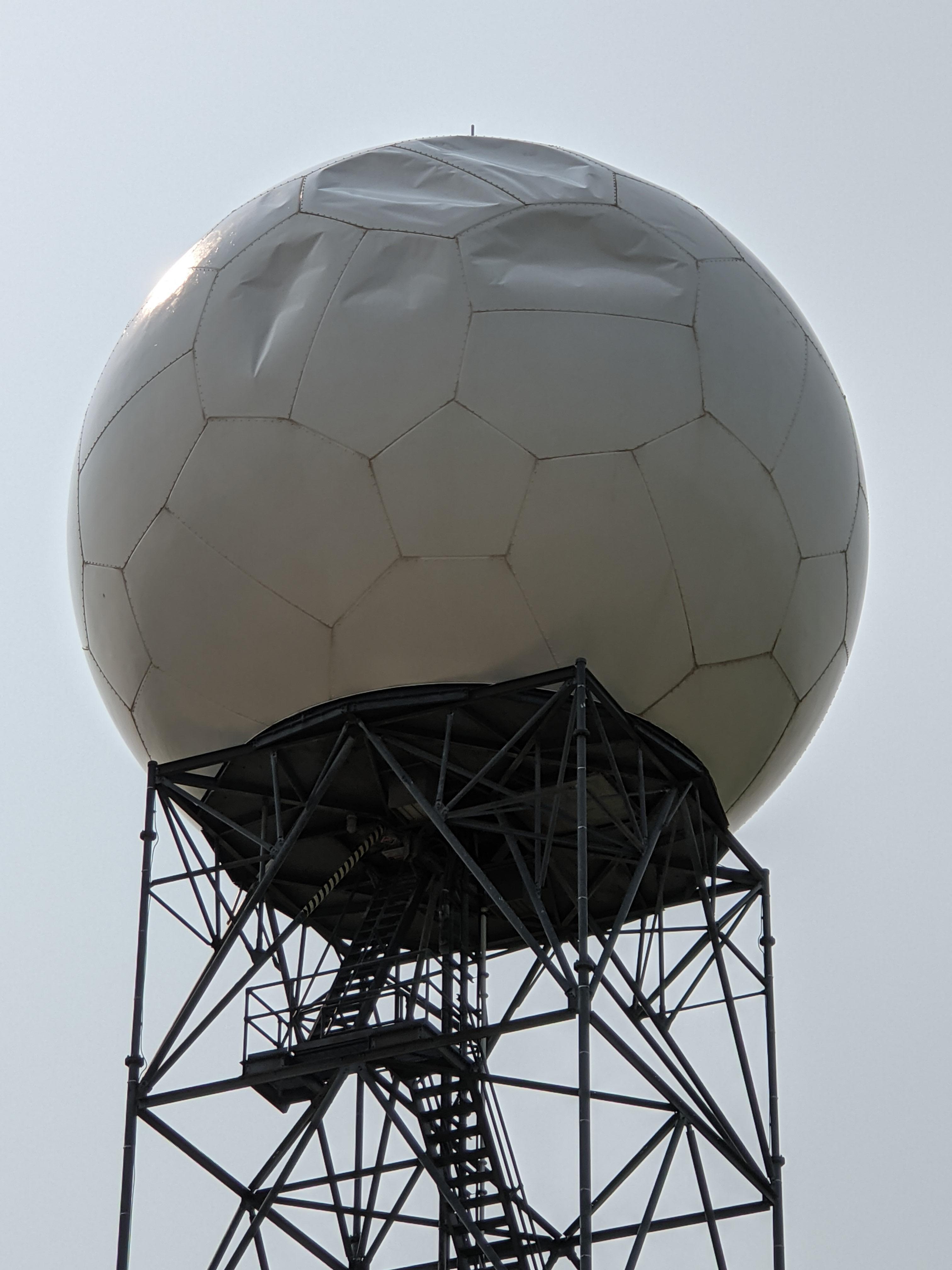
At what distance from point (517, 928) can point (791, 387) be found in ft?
14.0

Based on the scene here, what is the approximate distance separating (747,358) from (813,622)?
1.87 meters

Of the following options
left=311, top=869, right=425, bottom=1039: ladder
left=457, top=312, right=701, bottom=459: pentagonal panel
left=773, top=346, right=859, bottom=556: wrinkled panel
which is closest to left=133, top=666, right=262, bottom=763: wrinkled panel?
left=311, top=869, right=425, bottom=1039: ladder

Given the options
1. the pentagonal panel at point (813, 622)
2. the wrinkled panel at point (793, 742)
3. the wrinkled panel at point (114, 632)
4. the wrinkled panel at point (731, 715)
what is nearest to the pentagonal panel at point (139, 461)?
the wrinkled panel at point (114, 632)

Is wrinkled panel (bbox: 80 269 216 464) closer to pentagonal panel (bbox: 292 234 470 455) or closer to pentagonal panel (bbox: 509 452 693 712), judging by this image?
pentagonal panel (bbox: 292 234 470 455)

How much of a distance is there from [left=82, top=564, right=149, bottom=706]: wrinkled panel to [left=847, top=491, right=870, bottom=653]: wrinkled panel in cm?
498

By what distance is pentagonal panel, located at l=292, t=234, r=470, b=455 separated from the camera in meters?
14.0

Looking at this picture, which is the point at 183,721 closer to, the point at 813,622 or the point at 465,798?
the point at 465,798

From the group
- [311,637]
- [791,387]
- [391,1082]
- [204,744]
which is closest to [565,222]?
[791,387]

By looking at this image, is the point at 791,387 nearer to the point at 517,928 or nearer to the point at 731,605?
the point at 731,605

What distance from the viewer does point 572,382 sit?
14.1 meters

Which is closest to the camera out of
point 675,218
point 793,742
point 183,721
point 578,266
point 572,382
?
point 572,382

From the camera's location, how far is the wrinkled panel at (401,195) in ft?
48.2

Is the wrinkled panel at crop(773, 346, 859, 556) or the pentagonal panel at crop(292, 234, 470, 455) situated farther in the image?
the wrinkled panel at crop(773, 346, 859, 556)

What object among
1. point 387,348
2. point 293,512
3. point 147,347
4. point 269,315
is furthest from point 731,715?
point 147,347
